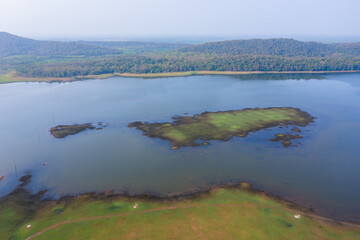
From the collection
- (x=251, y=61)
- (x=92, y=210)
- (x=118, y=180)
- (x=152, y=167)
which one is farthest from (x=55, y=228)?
(x=251, y=61)

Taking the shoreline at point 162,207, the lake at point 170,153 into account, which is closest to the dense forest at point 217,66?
the lake at point 170,153

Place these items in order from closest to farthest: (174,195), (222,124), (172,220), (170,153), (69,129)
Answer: (172,220) < (174,195) < (170,153) < (69,129) < (222,124)

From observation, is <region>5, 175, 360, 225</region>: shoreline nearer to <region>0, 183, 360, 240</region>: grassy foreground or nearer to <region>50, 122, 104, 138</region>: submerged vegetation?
<region>0, 183, 360, 240</region>: grassy foreground

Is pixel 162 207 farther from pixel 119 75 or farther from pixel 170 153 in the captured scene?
pixel 119 75

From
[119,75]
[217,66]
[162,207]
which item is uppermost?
[217,66]

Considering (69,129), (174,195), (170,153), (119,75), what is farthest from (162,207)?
(119,75)

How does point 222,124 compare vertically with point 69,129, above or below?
above

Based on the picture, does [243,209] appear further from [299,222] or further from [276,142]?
[276,142]
